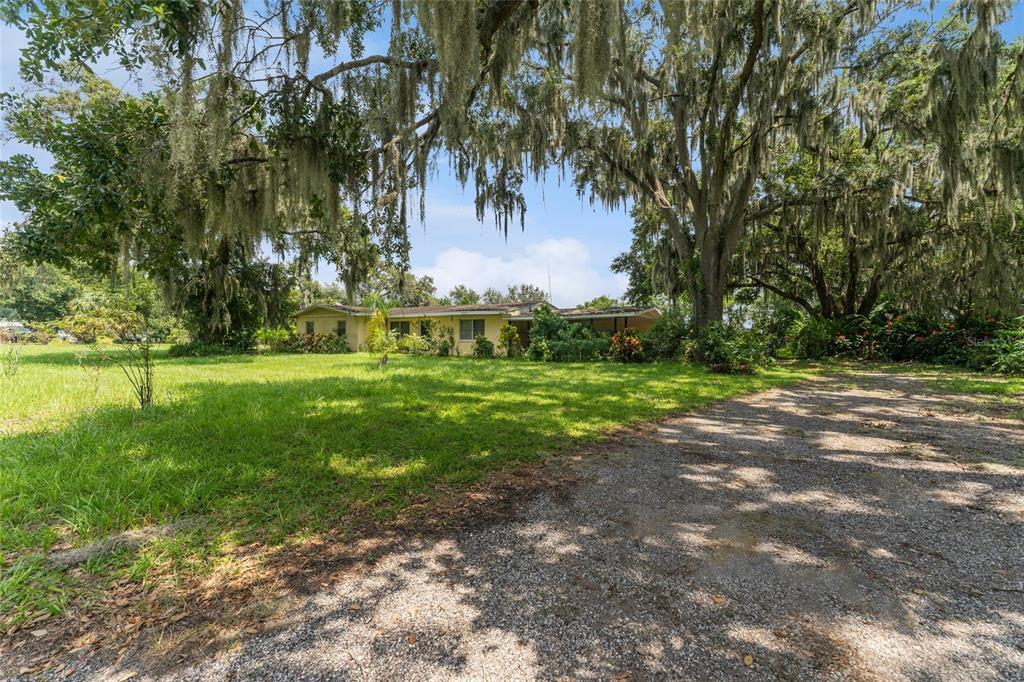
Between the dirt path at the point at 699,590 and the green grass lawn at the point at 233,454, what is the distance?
0.81 m

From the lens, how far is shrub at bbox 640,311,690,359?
47.1 ft

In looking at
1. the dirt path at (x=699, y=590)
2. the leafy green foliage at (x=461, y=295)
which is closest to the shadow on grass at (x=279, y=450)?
the dirt path at (x=699, y=590)

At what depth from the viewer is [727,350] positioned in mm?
11469

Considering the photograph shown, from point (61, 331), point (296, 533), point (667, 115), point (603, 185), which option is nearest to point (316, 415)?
point (296, 533)

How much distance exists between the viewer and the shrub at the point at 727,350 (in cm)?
1130

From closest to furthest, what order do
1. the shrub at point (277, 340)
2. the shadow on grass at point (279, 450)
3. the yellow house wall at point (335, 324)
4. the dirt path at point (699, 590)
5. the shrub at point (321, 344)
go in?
the dirt path at point (699, 590), the shadow on grass at point (279, 450), the shrub at point (277, 340), the shrub at point (321, 344), the yellow house wall at point (335, 324)

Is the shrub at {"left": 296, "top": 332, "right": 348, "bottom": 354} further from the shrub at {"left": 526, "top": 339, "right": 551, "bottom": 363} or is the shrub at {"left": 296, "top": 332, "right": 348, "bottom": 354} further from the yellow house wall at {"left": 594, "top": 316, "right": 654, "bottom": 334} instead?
the yellow house wall at {"left": 594, "top": 316, "right": 654, "bottom": 334}

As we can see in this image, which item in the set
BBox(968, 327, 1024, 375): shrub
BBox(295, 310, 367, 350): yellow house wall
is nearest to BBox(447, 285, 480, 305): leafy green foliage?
BBox(295, 310, 367, 350): yellow house wall

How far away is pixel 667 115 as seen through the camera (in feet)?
42.5

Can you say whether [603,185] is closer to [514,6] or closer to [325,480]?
[514,6]

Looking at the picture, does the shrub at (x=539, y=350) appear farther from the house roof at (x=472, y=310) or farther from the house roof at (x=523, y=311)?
the house roof at (x=472, y=310)

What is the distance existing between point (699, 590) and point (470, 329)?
19654mm

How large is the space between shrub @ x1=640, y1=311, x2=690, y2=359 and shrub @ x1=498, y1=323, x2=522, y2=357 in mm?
5543

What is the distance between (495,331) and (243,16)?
16.6 meters
